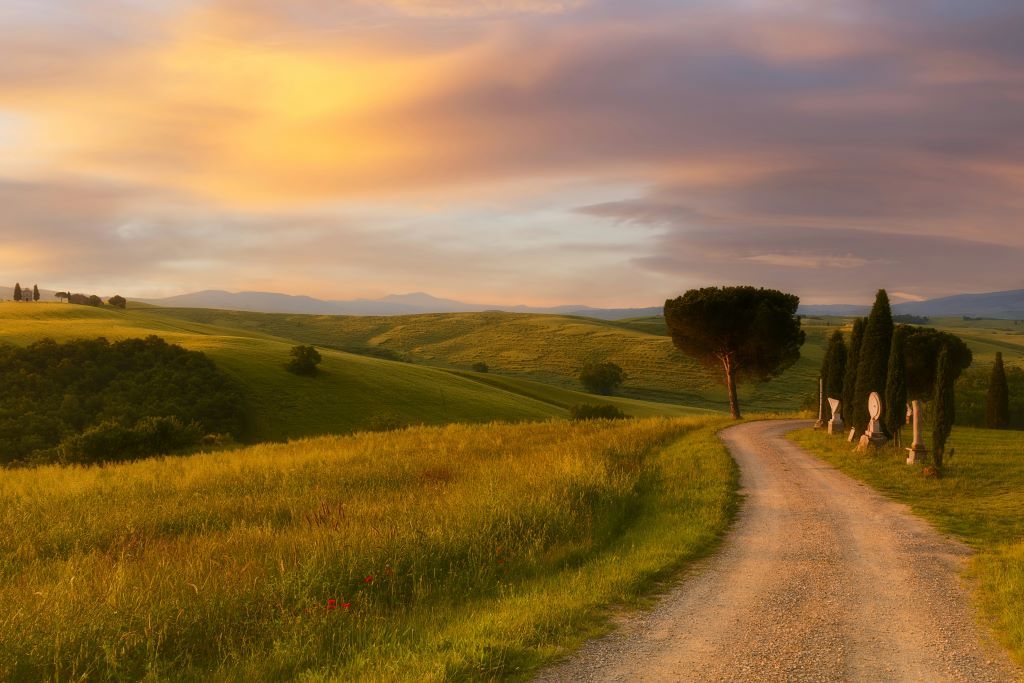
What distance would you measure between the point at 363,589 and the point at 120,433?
111 ft

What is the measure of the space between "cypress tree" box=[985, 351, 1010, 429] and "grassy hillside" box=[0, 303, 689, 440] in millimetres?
34141

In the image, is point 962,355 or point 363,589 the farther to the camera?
point 962,355

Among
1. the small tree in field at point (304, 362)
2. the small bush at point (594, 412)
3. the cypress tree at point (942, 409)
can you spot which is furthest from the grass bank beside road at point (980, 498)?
the small tree in field at point (304, 362)

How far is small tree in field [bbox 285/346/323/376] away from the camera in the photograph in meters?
63.5

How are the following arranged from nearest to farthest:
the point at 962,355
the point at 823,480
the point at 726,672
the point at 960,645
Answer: the point at 726,672, the point at 960,645, the point at 823,480, the point at 962,355

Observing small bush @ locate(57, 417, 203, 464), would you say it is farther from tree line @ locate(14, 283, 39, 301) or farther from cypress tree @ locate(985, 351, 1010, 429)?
tree line @ locate(14, 283, 39, 301)

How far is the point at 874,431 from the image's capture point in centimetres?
2531

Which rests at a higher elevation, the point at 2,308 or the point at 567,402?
the point at 2,308

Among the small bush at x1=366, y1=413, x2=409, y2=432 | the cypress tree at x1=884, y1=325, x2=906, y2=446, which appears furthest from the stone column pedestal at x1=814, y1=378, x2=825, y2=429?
the small bush at x1=366, y1=413, x2=409, y2=432

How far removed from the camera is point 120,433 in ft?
120

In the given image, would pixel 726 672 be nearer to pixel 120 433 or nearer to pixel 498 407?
pixel 120 433

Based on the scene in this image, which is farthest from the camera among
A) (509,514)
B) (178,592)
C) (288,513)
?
(288,513)

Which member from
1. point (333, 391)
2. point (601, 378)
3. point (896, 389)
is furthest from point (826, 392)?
point (601, 378)

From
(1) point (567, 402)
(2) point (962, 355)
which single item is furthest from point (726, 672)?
(1) point (567, 402)
